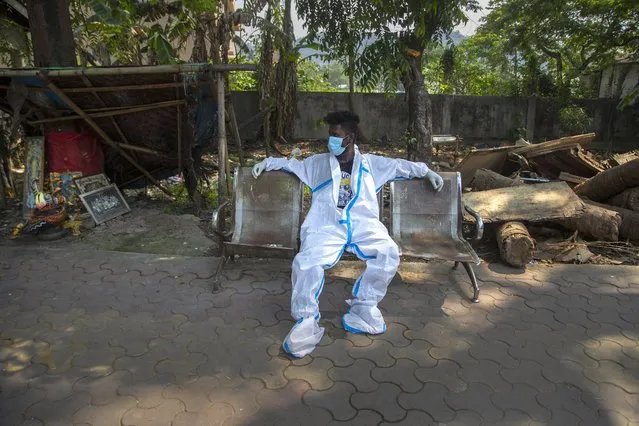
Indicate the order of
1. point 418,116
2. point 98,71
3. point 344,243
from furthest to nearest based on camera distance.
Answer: point 418,116
point 98,71
point 344,243

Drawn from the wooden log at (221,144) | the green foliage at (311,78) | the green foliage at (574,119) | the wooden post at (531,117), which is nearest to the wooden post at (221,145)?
the wooden log at (221,144)

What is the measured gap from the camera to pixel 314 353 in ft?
9.63

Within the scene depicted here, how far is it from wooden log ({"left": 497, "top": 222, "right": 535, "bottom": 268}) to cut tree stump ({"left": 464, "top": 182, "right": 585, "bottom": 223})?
32 centimetres

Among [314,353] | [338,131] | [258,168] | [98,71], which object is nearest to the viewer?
[314,353]

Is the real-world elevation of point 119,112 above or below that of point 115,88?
below

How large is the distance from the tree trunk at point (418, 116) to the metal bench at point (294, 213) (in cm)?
289

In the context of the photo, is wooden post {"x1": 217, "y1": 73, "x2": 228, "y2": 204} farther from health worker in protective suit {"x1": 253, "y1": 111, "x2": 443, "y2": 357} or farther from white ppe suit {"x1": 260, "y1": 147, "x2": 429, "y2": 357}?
white ppe suit {"x1": 260, "y1": 147, "x2": 429, "y2": 357}

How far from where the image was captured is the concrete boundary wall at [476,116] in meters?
12.7

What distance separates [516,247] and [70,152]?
5.13m

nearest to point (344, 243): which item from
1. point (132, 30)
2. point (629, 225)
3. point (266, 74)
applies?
point (629, 225)

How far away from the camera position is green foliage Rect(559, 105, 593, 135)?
12.2 m

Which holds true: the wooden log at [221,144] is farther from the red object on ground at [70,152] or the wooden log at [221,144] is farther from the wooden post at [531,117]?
the wooden post at [531,117]

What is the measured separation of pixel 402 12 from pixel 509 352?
4666 millimetres

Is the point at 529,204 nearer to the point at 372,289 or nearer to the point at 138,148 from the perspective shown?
the point at 372,289
